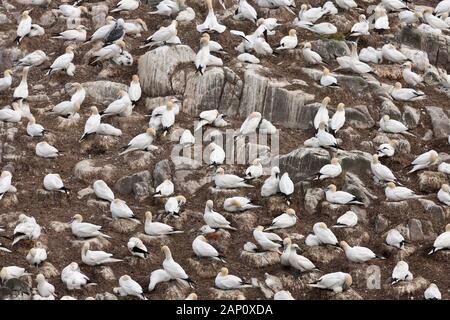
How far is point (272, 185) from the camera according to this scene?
3175cm

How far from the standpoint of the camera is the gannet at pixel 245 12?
3797cm

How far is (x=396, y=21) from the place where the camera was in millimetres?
39719

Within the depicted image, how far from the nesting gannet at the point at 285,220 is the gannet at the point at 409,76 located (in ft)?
24.5

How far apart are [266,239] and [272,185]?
2035 mm

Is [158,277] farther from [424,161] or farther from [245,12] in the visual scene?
[245,12]

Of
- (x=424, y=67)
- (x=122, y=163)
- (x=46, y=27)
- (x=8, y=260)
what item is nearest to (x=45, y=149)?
(x=122, y=163)

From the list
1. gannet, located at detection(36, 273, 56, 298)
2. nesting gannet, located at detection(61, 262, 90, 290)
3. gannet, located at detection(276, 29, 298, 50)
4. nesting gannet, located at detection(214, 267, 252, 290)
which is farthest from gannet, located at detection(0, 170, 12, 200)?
gannet, located at detection(276, 29, 298, 50)

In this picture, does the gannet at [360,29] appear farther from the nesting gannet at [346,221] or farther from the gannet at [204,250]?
the gannet at [204,250]

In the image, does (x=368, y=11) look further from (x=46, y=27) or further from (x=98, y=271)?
(x=98, y=271)

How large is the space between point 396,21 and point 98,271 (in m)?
14.1

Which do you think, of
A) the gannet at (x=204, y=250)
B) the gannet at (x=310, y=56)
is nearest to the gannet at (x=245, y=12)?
the gannet at (x=310, y=56)

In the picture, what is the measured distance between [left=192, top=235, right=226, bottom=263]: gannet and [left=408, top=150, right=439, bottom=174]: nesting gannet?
5.95 m

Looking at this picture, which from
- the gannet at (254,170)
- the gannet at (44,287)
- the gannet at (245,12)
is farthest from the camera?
the gannet at (245,12)

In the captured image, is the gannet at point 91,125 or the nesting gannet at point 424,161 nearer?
the nesting gannet at point 424,161
